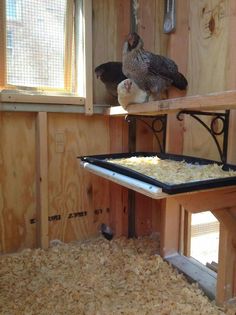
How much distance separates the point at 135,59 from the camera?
1.28m

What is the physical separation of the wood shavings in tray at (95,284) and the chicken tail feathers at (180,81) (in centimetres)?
85

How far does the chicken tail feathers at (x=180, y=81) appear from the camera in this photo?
1341 mm

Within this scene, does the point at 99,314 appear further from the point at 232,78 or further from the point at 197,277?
the point at 232,78

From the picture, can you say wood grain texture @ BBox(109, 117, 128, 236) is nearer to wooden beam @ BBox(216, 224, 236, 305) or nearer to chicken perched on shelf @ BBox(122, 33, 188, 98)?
chicken perched on shelf @ BBox(122, 33, 188, 98)

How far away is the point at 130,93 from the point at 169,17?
542 millimetres

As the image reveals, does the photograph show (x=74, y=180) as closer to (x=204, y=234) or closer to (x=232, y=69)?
(x=232, y=69)

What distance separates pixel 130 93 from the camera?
1.26 meters

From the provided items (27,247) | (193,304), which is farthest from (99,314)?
(27,247)

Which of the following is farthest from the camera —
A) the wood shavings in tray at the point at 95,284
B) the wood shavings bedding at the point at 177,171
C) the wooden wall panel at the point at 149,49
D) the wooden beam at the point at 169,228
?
the wooden wall panel at the point at 149,49

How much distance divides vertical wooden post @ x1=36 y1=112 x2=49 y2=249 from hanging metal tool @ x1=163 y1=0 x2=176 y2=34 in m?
0.78

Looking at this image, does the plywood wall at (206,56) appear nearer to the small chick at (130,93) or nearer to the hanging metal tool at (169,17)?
the hanging metal tool at (169,17)

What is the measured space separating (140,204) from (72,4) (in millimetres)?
1186

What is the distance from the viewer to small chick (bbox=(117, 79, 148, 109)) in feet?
4.13

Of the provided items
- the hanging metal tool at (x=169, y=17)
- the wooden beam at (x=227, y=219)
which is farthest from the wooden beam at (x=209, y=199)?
the hanging metal tool at (x=169, y=17)
